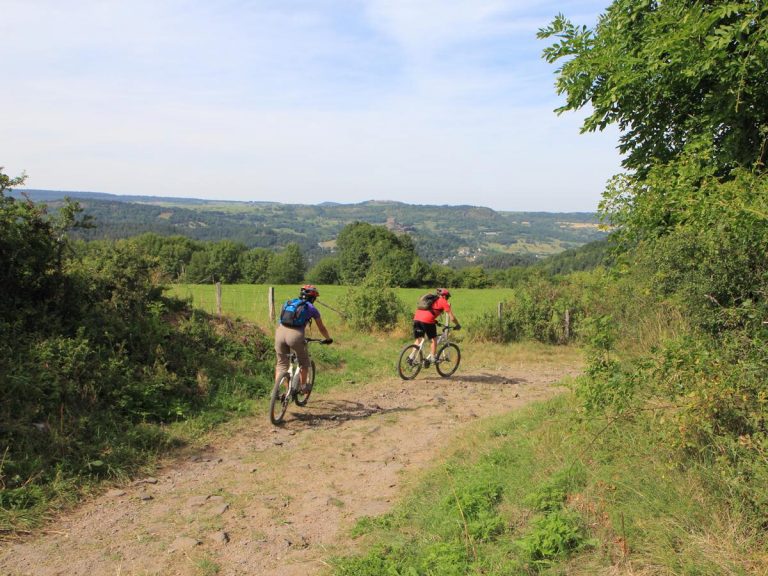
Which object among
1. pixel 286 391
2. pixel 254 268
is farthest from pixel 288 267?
pixel 286 391

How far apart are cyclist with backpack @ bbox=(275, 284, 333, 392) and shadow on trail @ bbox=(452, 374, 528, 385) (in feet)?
14.4

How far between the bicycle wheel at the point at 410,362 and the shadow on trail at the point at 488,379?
0.91 meters

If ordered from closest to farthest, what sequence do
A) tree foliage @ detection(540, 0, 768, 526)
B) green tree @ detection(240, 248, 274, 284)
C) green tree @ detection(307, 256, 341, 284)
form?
tree foliage @ detection(540, 0, 768, 526) < green tree @ detection(240, 248, 274, 284) < green tree @ detection(307, 256, 341, 284)

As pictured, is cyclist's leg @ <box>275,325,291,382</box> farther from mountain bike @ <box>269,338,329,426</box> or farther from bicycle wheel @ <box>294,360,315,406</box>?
bicycle wheel @ <box>294,360,315,406</box>

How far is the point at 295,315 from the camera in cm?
769

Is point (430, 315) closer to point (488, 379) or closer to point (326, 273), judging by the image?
point (488, 379)

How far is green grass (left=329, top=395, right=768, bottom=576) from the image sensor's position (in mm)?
3029

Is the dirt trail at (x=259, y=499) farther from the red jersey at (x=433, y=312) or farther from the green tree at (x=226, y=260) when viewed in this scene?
the green tree at (x=226, y=260)

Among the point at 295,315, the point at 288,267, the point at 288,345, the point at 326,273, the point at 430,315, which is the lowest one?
the point at 326,273

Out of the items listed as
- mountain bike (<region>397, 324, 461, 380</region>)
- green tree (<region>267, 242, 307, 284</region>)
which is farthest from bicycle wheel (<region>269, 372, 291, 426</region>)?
green tree (<region>267, 242, 307, 284</region>)

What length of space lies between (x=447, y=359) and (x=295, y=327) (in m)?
4.46

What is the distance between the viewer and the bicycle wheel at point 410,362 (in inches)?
428

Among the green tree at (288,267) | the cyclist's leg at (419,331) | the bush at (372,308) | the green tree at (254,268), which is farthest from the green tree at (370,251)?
the cyclist's leg at (419,331)

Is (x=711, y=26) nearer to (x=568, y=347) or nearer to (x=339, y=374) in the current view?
(x=339, y=374)
